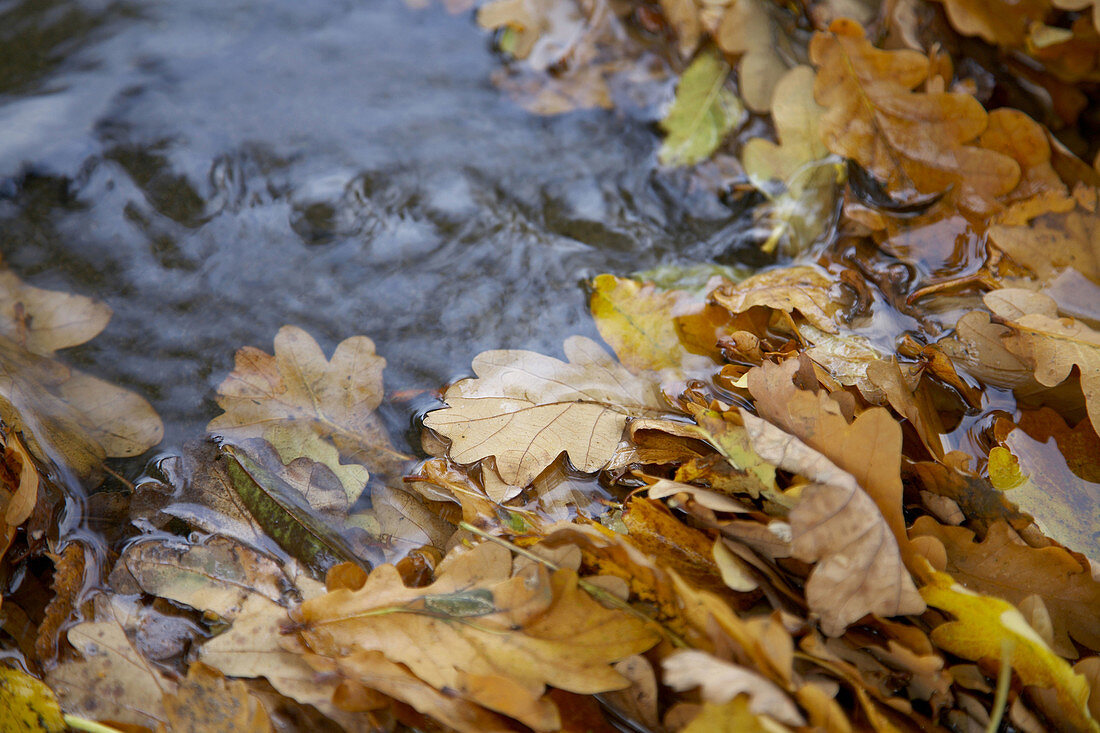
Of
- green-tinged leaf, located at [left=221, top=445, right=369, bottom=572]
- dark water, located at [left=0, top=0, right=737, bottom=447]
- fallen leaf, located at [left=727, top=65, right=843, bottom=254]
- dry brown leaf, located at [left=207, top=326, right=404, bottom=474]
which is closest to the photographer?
green-tinged leaf, located at [left=221, top=445, right=369, bottom=572]

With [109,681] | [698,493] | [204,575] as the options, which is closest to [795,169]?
[698,493]

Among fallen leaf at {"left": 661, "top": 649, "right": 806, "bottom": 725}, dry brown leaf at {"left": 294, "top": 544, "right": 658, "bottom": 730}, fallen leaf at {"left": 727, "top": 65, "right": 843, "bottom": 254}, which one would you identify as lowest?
dry brown leaf at {"left": 294, "top": 544, "right": 658, "bottom": 730}

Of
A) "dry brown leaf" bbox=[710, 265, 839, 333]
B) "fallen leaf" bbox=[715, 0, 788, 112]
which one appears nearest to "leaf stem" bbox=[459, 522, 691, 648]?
"dry brown leaf" bbox=[710, 265, 839, 333]

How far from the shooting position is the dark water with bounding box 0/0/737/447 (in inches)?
66.4

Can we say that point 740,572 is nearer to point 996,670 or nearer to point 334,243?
point 996,670

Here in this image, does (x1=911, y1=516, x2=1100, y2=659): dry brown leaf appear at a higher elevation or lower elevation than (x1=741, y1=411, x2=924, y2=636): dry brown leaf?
lower

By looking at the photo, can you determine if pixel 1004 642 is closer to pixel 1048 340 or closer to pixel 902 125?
pixel 1048 340

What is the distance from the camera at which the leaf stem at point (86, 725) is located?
1.08 m

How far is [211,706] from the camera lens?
1.10m

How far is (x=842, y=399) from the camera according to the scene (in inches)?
48.4

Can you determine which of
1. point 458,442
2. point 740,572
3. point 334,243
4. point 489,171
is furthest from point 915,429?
point 334,243

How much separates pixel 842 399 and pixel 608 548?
536 millimetres

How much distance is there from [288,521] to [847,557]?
1051mm

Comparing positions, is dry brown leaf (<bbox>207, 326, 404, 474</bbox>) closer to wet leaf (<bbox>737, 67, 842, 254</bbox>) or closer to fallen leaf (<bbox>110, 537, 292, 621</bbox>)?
fallen leaf (<bbox>110, 537, 292, 621</bbox>)
